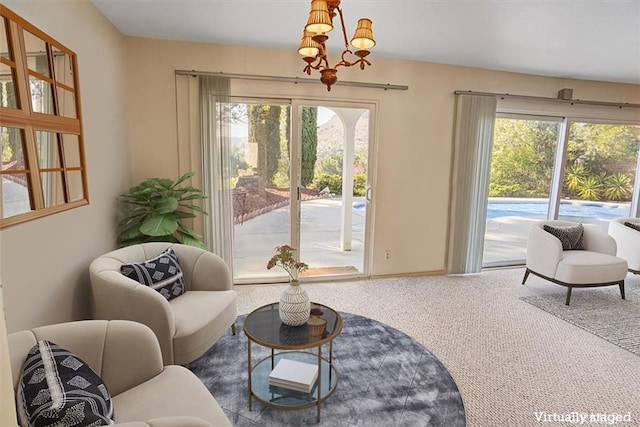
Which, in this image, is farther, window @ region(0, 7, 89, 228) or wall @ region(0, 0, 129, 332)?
wall @ region(0, 0, 129, 332)

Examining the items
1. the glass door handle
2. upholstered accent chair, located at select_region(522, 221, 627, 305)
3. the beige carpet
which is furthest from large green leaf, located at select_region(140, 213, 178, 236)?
upholstered accent chair, located at select_region(522, 221, 627, 305)

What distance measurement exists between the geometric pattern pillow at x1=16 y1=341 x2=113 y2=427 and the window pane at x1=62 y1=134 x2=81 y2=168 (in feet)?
4.36

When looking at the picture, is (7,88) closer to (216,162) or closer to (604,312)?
(216,162)

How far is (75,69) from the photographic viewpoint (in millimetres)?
2391

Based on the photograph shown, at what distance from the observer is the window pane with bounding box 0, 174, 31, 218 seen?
165 centimetres

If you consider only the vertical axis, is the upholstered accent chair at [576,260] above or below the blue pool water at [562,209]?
below

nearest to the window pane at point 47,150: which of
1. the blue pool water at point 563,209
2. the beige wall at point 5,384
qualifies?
the beige wall at point 5,384

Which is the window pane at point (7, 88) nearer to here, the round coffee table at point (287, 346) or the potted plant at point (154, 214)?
the potted plant at point (154, 214)

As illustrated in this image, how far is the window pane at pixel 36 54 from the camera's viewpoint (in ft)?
6.11

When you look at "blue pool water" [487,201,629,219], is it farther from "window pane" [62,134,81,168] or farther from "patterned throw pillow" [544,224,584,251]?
"window pane" [62,134,81,168]

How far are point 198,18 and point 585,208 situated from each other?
5616 mm

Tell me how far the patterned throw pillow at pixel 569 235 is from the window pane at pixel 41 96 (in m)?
4.61

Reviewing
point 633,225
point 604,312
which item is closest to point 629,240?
point 633,225

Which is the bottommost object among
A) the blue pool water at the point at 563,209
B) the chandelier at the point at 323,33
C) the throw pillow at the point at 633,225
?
the throw pillow at the point at 633,225
